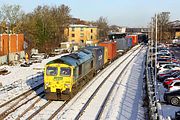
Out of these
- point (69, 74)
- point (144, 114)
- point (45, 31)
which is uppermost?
point (45, 31)

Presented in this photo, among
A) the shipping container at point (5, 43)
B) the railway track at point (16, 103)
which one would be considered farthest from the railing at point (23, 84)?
the shipping container at point (5, 43)

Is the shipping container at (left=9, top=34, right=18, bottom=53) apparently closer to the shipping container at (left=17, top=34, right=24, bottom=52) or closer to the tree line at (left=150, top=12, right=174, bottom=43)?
the shipping container at (left=17, top=34, right=24, bottom=52)

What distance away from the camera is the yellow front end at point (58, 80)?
69.0 ft

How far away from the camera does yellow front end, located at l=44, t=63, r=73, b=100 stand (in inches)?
828

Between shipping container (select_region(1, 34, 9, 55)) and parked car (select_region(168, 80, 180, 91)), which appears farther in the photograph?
shipping container (select_region(1, 34, 9, 55))

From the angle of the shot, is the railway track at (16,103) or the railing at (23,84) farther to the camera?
the railing at (23,84)

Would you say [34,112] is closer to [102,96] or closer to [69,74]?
[69,74]

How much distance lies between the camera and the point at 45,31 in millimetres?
71000

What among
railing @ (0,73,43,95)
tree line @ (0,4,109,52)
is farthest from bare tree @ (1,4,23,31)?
railing @ (0,73,43,95)

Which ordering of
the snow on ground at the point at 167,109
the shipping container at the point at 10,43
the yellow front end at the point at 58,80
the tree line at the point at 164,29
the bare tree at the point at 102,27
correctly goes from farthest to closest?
the bare tree at the point at 102,27 < the tree line at the point at 164,29 < the shipping container at the point at 10,43 < the yellow front end at the point at 58,80 < the snow on ground at the point at 167,109

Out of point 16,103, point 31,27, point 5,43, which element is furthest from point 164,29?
point 16,103

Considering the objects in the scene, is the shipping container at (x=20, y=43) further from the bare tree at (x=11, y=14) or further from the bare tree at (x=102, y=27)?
the bare tree at (x=102, y=27)

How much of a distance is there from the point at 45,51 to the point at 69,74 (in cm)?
5114

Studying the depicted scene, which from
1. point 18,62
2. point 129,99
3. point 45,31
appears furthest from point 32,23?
A: point 129,99
